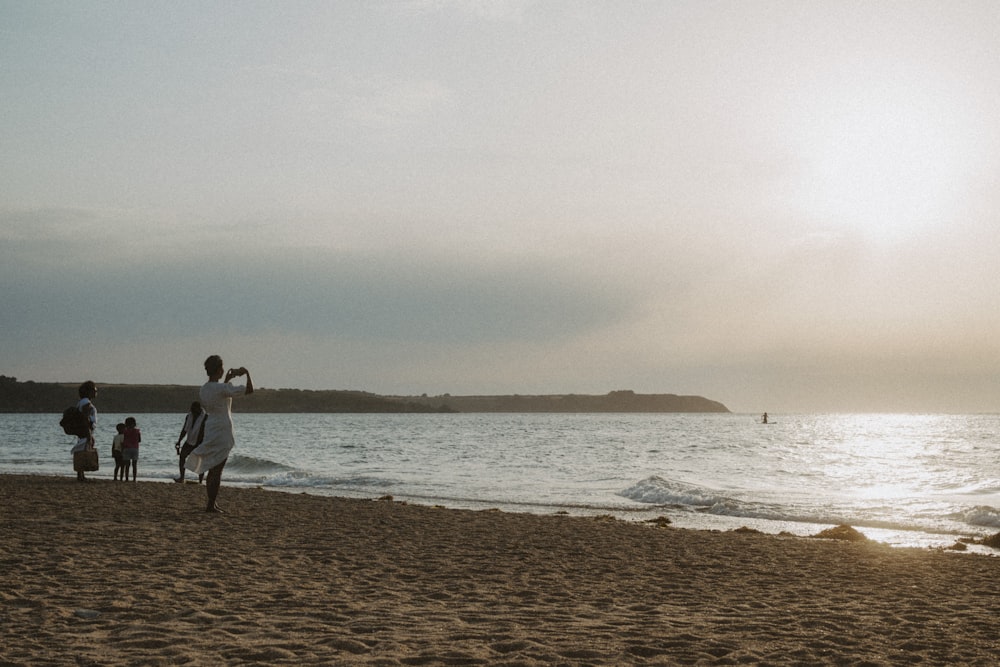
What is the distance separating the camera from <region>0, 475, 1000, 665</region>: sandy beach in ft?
16.5

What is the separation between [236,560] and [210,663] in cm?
374

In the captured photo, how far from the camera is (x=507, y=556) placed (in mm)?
9234

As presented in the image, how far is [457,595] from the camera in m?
6.92

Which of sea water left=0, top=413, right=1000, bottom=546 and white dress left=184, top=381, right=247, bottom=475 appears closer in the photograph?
white dress left=184, top=381, right=247, bottom=475

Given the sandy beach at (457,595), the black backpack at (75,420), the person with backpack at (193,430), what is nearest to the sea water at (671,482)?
the person with backpack at (193,430)

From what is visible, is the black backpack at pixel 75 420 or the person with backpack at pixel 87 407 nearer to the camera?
the person with backpack at pixel 87 407

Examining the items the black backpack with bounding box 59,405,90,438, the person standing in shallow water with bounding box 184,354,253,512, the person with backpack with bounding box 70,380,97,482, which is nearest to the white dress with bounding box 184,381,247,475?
the person standing in shallow water with bounding box 184,354,253,512

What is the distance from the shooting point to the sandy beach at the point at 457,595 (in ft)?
16.5

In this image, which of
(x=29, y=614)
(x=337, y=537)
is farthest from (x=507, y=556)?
(x=29, y=614)

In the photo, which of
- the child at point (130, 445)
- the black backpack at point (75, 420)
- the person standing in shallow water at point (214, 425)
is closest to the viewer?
the person standing in shallow water at point (214, 425)

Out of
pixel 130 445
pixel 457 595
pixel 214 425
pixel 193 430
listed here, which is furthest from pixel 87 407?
pixel 457 595

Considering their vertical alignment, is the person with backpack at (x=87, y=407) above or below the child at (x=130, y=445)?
above

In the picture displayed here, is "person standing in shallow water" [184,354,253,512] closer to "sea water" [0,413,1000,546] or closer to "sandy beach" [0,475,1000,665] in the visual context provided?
"sandy beach" [0,475,1000,665]

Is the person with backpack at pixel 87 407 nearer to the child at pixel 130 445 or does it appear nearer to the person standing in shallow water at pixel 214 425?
the child at pixel 130 445
